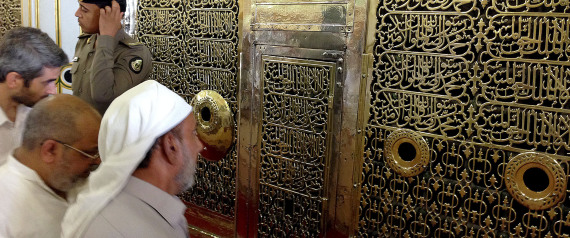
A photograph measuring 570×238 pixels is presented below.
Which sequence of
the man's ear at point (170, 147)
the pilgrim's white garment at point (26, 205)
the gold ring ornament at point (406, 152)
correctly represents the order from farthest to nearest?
the gold ring ornament at point (406, 152) < the pilgrim's white garment at point (26, 205) < the man's ear at point (170, 147)

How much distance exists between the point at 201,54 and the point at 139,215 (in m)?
2.51

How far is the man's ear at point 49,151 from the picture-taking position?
1.61 meters

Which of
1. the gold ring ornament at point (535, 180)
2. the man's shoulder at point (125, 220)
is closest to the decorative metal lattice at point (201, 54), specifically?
the gold ring ornament at point (535, 180)

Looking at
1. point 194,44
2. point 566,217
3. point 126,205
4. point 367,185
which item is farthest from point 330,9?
point 126,205

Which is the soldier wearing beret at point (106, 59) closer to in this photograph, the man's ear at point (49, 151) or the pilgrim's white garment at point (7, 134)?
the pilgrim's white garment at point (7, 134)

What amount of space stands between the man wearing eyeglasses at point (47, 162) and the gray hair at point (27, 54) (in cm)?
92

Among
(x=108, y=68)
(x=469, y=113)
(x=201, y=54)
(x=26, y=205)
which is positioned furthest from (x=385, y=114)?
(x=26, y=205)

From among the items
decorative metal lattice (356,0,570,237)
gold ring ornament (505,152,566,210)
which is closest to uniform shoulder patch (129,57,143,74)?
decorative metal lattice (356,0,570,237)

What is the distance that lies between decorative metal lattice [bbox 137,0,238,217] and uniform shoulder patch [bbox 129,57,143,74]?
1.78ft

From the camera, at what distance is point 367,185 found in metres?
2.85

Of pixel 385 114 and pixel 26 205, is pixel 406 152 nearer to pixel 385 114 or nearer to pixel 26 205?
pixel 385 114

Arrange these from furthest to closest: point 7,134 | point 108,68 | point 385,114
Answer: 1. point 108,68
2. point 385,114
3. point 7,134

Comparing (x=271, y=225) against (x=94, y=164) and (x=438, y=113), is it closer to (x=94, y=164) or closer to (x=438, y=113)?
(x=438, y=113)

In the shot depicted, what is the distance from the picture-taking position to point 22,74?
8.00 feet
